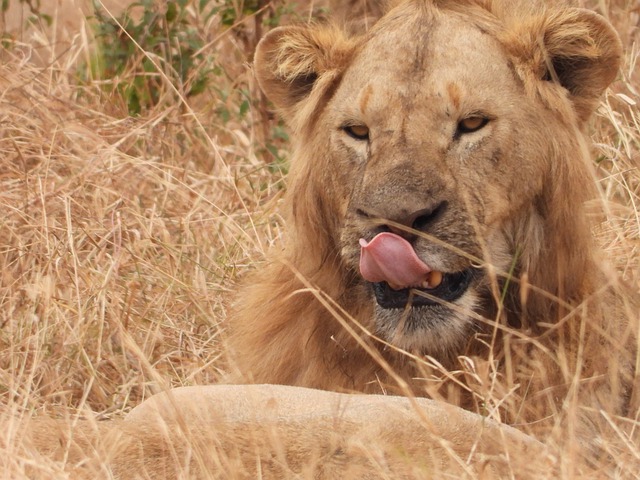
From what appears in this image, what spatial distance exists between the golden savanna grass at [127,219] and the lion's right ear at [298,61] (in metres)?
0.93

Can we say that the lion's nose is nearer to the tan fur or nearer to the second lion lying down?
the second lion lying down

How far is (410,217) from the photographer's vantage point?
11.7 ft

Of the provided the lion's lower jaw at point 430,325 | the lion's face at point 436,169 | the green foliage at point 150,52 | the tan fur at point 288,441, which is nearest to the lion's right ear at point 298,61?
the lion's face at point 436,169

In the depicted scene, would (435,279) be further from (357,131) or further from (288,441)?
(288,441)

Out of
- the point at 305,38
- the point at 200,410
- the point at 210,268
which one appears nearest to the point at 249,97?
the point at 210,268

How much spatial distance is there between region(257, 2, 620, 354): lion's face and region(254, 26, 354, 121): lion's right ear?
0.35ft

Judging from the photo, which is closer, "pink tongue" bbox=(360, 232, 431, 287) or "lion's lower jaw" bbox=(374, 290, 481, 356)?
"pink tongue" bbox=(360, 232, 431, 287)

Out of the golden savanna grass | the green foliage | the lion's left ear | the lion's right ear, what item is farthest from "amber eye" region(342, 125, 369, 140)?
the green foliage

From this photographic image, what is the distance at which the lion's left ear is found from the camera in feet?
13.1

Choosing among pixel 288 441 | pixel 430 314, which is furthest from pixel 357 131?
pixel 288 441

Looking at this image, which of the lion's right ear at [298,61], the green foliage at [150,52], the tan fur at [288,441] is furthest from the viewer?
the green foliage at [150,52]

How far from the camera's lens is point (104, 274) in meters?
5.07

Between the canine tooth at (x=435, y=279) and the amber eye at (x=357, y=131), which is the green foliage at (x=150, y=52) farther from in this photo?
the canine tooth at (x=435, y=279)

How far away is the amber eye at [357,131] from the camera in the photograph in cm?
398
